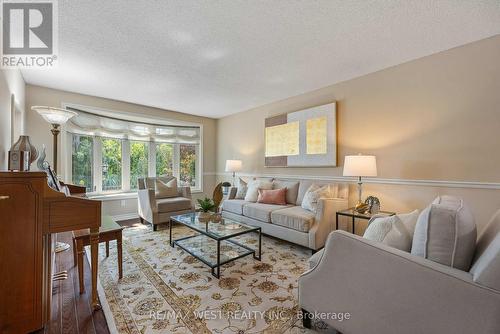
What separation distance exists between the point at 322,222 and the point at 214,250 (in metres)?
1.36

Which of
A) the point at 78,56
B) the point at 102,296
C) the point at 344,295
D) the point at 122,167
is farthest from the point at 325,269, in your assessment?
the point at 122,167

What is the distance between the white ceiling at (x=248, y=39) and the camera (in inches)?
70.5

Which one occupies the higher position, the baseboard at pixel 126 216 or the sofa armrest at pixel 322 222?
the sofa armrest at pixel 322 222

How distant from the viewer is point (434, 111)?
2.54m

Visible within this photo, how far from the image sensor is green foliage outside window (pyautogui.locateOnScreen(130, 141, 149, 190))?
486 cm

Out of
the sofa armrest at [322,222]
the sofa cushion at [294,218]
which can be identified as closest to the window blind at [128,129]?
the sofa cushion at [294,218]

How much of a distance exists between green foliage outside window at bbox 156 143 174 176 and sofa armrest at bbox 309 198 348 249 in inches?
153

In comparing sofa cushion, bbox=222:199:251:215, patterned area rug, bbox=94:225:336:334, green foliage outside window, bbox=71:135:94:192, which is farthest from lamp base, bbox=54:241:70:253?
sofa cushion, bbox=222:199:251:215

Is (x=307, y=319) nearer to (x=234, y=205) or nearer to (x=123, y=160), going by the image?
(x=234, y=205)

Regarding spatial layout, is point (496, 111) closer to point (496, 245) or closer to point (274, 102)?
point (496, 245)

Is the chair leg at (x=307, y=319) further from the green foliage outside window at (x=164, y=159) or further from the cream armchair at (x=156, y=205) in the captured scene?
the green foliage outside window at (x=164, y=159)

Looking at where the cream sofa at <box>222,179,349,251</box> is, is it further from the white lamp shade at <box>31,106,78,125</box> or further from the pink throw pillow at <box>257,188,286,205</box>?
the white lamp shade at <box>31,106,78,125</box>

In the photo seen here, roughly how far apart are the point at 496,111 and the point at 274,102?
3.04m

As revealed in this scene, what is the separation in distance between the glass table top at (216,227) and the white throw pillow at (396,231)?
1.39 m
